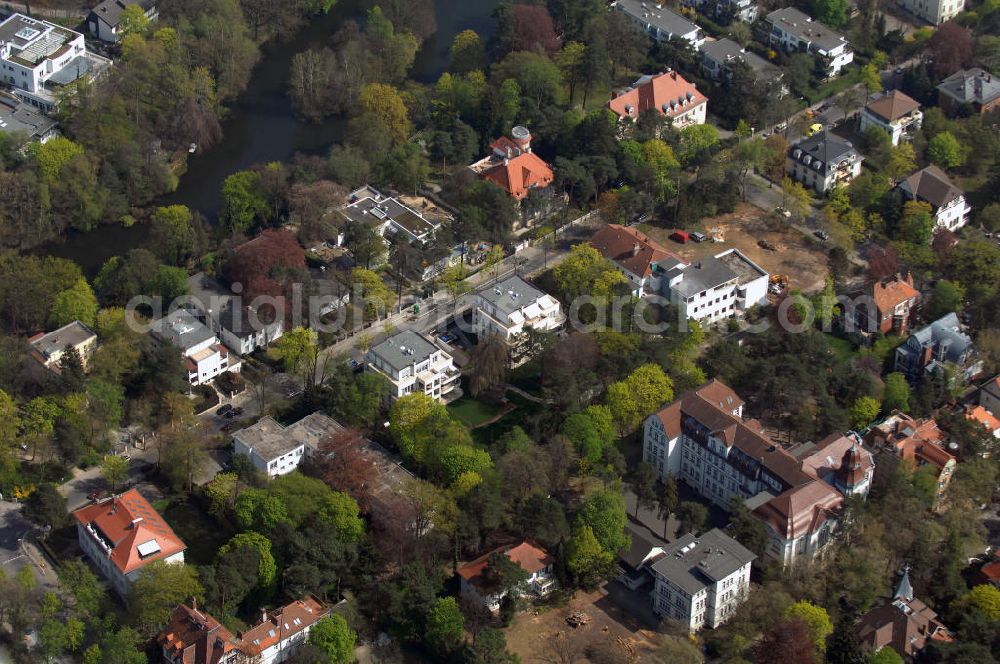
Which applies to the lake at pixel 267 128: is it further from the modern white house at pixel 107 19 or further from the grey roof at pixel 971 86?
the grey roof at pixel 971 86

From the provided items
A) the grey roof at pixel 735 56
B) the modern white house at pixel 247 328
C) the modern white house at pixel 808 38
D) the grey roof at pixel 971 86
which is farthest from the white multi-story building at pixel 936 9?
the modern white house at pixel 247 328

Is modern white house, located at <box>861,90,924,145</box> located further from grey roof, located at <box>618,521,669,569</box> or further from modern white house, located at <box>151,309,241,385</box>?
modern white house, located at <box>151,309,241,385</box>

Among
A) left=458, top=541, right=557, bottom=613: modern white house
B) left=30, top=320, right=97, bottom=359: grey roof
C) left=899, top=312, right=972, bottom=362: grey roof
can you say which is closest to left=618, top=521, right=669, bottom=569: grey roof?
left=458, top=541, right=557, bottom=613: modern white house

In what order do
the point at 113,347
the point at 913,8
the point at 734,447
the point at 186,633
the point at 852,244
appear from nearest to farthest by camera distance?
the point at 186,633 < the point at 734,447 < the point at 113,347 < the point at 852,244 < the point at 913,8

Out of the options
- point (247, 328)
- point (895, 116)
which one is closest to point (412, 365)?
point (247, 328)

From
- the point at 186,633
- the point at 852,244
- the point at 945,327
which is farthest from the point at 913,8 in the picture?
the point at 186,633

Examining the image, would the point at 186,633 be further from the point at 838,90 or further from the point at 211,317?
the point at 838,90
